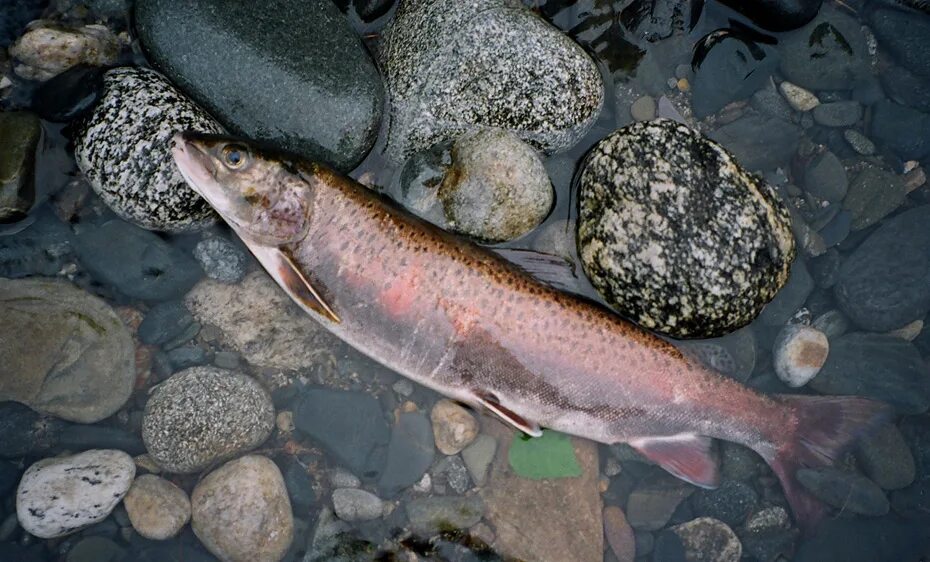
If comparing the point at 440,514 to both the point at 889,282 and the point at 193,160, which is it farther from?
the point at 889,282

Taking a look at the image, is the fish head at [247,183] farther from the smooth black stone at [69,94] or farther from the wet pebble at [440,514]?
the wet pebble at [440,514]

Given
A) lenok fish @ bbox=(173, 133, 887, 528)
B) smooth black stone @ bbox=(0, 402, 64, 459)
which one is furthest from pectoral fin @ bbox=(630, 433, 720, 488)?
→ smooth black stone @ bbox=(0, 402, 64, 459)

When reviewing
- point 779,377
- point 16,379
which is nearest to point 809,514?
point 779,377

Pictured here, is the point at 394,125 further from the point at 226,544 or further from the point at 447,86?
the point at 226,544

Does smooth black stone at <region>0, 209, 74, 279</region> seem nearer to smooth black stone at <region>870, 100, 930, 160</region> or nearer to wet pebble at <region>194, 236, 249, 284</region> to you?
wet pebble at <region>194, 236, 249, 284</region>

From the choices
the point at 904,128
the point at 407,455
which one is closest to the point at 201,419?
the point at 407,455

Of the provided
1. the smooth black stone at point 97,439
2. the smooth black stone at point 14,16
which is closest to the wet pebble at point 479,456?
the smooth black stone at point 97,439
